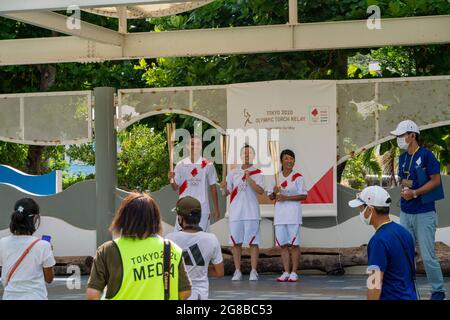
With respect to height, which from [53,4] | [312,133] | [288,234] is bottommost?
[288,234]

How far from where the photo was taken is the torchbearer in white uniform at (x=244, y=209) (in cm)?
1420

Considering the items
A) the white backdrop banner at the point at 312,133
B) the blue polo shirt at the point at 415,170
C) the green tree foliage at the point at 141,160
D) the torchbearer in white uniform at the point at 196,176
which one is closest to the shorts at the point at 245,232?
the torchbearer in white uniform at the point at 196,176

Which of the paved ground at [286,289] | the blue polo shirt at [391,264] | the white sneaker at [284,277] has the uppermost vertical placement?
the blue polo shirt at [391,264]

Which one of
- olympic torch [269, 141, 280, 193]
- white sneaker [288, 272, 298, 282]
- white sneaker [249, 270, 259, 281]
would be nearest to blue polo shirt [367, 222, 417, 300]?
white sneaker [288, 272, 298, 282]

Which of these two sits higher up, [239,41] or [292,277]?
[239,41]

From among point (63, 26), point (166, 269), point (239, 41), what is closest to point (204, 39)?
point (239, 41)

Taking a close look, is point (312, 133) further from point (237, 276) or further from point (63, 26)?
point (63, 26)

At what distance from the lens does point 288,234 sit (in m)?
13.9

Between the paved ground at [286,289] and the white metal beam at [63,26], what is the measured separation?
321 centimetres

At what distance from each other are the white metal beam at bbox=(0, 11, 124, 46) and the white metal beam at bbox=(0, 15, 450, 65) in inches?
16.9

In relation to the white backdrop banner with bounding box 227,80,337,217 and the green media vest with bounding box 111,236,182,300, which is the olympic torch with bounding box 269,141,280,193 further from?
the green media vest with bounding box 111,236,182,300

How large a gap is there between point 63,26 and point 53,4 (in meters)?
2.25

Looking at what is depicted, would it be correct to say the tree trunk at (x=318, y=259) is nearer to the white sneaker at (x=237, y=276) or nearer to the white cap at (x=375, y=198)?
the white sneaker at (x=237, y=276)

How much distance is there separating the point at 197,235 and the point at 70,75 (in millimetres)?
15638
